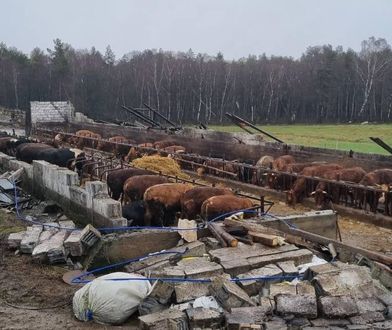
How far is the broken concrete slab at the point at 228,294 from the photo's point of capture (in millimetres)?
6492

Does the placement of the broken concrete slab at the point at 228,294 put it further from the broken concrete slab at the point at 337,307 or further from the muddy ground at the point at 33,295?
the muddy ground at the point at 33,295

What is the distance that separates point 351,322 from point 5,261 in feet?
20.9

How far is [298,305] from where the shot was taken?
244 inches

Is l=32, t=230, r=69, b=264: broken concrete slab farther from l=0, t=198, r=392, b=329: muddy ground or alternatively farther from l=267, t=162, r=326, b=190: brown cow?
l=267, t=162, r=326, b=190: brown cow

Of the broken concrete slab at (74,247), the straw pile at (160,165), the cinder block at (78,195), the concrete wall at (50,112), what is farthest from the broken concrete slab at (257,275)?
the concrete wall at (50,112)

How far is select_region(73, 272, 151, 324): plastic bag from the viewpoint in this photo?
270 inches

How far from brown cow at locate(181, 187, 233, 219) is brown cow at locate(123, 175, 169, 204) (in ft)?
5.66

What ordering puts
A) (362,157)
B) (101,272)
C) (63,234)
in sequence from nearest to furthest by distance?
(101,272), (63,234), (362,157)

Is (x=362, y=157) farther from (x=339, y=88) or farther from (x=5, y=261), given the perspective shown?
(x=339, y=88)

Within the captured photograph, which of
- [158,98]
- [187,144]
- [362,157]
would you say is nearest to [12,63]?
[158,98]

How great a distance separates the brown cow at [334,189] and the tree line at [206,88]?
47.7m

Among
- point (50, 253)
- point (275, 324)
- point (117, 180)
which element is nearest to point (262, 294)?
point (275, 324)

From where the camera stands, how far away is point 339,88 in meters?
70.6

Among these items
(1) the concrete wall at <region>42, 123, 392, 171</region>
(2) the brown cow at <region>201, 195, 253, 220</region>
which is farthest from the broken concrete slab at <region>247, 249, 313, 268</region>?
(1) the concrete wall at <region>42, 123, 392, 171</region>
